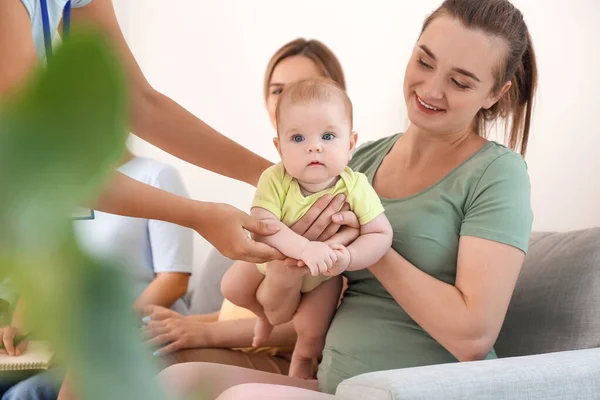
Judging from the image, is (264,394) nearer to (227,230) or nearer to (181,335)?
(227,230)

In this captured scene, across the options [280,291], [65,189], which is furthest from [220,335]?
[65,189]

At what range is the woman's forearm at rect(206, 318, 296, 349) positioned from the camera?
5.53ft

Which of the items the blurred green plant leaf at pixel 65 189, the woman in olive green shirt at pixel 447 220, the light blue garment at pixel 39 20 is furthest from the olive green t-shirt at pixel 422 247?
the blurred green plant leaf at pixel 65 189

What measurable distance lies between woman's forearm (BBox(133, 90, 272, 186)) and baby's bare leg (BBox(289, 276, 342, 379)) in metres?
0.25

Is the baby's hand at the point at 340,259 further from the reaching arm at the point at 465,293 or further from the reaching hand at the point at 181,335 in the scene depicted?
the reaching hand at the point at 181,335

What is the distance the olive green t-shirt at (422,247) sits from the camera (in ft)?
3.89

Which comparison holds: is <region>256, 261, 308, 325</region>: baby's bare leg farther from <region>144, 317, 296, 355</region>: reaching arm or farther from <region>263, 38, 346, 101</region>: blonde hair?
<region>263, 38, 346, 101</region>: blonde hair

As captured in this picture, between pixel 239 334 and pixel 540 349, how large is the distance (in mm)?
674

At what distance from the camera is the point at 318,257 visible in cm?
105

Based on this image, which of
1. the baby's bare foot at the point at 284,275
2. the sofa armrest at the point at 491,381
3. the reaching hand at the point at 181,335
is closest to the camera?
the sofa armrest at the point at 491,381

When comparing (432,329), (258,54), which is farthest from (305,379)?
(258,54)

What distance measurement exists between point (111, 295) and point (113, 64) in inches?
1.0

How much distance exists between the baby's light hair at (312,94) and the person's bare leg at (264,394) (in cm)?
42

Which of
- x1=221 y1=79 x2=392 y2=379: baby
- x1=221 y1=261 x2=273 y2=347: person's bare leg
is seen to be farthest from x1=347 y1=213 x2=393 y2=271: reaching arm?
x1=221 y1=261 x2=273 y2=347: person's bare leg
